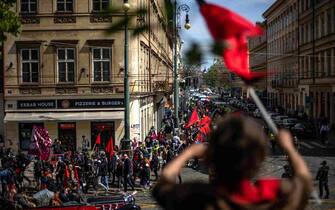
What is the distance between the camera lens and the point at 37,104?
3381 centimetres

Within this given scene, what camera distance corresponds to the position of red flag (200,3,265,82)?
8.66ft

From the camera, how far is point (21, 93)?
111 feet

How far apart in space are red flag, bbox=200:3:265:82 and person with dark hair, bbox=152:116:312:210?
0.91 feet

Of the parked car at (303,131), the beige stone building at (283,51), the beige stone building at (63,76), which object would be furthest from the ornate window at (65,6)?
the beige stone building at (283,51)

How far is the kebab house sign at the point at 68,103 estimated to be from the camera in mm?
33750

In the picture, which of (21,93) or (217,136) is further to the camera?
(21,93)

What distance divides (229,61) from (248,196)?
0.60m

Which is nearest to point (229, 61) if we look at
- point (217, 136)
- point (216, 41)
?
point (216, 41)

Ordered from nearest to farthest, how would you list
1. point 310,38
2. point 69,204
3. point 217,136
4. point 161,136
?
point 217,136, point 69,204, point 161,136, point 310,38

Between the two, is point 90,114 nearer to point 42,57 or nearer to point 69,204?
point 42,57

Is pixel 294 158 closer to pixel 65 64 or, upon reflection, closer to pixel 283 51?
pixel 65 64

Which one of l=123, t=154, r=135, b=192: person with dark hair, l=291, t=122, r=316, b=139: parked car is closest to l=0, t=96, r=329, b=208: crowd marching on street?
l=123, t=154, r=135, b=192: person with dark hair

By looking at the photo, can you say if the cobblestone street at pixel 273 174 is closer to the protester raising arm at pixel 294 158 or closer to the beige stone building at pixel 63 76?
the beige stone building at pixel 63 76

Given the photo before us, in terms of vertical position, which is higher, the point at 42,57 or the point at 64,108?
the point at 42,57
